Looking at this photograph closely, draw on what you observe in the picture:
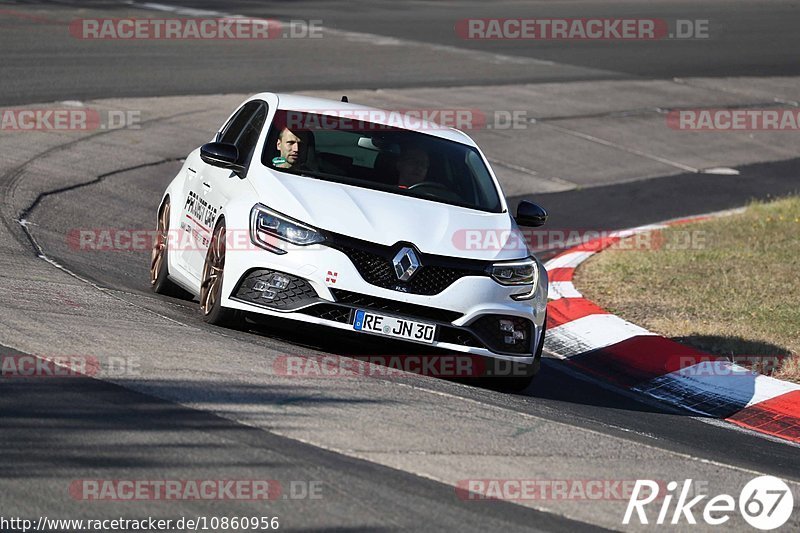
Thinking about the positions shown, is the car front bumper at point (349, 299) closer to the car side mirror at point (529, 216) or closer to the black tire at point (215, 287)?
the black tire at point (215, 287)

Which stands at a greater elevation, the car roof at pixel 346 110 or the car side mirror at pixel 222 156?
the car roof at pixel 346 110

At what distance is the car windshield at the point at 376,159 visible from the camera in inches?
347

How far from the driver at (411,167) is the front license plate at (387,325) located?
1.41 m

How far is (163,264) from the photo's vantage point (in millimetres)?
9688

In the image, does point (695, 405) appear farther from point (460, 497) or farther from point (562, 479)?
A: point (460, 497)

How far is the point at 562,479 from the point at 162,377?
6.65 ft

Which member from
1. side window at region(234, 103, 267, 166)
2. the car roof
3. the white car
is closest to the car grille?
the white car

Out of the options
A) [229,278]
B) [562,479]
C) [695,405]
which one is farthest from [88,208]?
[562,479]

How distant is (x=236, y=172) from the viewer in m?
8.80

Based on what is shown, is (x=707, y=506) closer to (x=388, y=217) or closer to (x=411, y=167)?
(x=388, y=217)

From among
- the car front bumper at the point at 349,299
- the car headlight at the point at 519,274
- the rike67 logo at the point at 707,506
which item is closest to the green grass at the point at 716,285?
the car headlight at the point at 519,274

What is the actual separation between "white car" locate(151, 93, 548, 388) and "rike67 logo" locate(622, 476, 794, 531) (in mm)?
2013

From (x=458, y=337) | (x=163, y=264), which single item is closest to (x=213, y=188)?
(x=163, y=264)

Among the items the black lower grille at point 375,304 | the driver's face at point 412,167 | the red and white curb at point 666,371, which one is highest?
the driver's face at point 412,167
